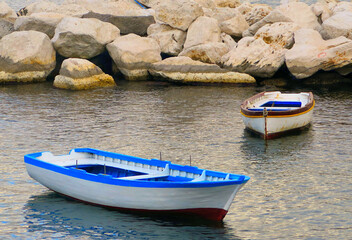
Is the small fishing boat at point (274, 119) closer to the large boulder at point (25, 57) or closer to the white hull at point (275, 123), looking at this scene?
the white hull at point (275, 123)

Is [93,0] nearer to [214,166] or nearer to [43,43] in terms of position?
[43,43]

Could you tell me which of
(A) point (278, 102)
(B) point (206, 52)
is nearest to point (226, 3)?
(B) point (206, 52)

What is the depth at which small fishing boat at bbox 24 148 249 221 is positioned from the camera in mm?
14180

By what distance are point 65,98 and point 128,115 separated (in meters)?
6.90

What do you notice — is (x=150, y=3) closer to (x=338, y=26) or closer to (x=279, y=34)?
(x=279, y=34)

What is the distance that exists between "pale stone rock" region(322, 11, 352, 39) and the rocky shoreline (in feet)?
0.23

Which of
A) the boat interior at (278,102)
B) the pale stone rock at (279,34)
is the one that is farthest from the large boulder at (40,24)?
the boat interior at (278,102)

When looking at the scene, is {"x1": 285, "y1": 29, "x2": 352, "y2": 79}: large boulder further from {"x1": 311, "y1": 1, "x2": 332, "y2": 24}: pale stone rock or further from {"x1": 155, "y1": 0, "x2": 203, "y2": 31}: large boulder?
{"x1": 155, "y1": 0, "x2": 203, "y2": 31}: large boulder

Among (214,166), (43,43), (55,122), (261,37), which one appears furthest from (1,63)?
(214,166)

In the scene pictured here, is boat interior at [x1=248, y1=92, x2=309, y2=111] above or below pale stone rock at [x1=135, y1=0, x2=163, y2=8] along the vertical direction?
below

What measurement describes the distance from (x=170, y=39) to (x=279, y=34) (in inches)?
346

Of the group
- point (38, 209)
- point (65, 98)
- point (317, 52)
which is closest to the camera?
point (38, 209)

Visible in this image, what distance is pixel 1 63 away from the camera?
132 feet

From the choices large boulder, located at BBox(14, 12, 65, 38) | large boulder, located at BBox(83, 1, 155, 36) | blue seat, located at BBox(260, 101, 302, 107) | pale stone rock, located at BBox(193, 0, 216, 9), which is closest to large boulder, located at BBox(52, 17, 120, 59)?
large boulder, located at BBox(14, 12, 65, 38)
